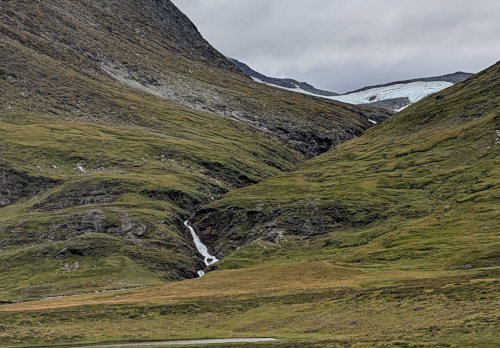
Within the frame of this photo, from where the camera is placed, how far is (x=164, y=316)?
82312 mm

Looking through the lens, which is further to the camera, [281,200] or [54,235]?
[281,200]

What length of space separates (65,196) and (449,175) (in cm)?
10219

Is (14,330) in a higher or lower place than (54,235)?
lower

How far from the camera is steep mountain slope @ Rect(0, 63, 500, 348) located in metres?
64.1

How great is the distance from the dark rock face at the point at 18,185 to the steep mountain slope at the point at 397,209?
4726 centimetres

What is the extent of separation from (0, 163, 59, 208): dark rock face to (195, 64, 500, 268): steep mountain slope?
1861 inches

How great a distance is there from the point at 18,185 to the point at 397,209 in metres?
107

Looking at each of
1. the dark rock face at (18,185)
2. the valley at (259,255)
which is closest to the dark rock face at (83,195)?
the valley at (259,255)

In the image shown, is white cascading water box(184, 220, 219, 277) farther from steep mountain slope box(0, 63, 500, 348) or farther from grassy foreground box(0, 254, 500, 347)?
grassy foreground box(0, 254, 500, 347)

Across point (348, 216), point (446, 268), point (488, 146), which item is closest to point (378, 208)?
point (348, 216)

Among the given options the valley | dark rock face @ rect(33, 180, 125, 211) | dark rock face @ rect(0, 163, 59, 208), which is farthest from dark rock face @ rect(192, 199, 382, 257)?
dark rock face @ rect(0, 163, 59, 208)

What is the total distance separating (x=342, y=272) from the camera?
10594 cm

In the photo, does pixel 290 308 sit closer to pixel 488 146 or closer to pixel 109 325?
pixel 109 325

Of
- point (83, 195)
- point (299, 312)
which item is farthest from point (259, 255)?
point (299, 312)
